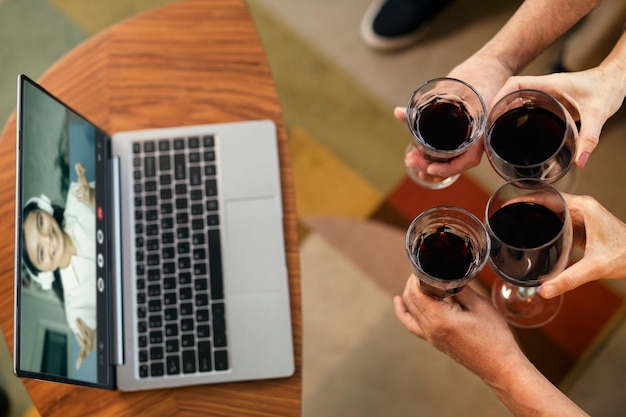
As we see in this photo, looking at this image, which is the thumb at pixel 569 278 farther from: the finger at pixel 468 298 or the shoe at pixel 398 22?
the shoe at pixel 398 22

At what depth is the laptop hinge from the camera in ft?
3.74

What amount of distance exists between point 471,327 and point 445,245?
153mm

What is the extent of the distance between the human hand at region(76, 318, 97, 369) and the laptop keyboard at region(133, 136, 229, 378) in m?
0.10

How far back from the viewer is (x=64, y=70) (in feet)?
4.20

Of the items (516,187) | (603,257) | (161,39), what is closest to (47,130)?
(161,39)

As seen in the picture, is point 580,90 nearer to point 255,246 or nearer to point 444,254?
point 444,254

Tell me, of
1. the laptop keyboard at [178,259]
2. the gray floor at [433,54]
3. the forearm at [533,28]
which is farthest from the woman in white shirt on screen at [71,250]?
the gray floor at [433,54]

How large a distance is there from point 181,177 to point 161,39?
0.31m

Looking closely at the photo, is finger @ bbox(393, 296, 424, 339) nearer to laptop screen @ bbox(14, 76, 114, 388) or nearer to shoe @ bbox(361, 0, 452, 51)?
laptop screen @ bbox(14, 76, 114, 388)

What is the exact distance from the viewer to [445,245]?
0.97 metres

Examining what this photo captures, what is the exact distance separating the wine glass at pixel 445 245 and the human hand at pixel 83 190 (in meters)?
0.59

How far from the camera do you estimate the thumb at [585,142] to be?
97 cm

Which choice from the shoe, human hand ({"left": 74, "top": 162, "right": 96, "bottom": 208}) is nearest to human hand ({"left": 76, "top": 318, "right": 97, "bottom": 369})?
human hand ({"left": 74, "top": 162, "right": 96, "bottom": 208})

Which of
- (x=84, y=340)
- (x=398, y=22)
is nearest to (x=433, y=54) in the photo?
(x=398, y=22)
